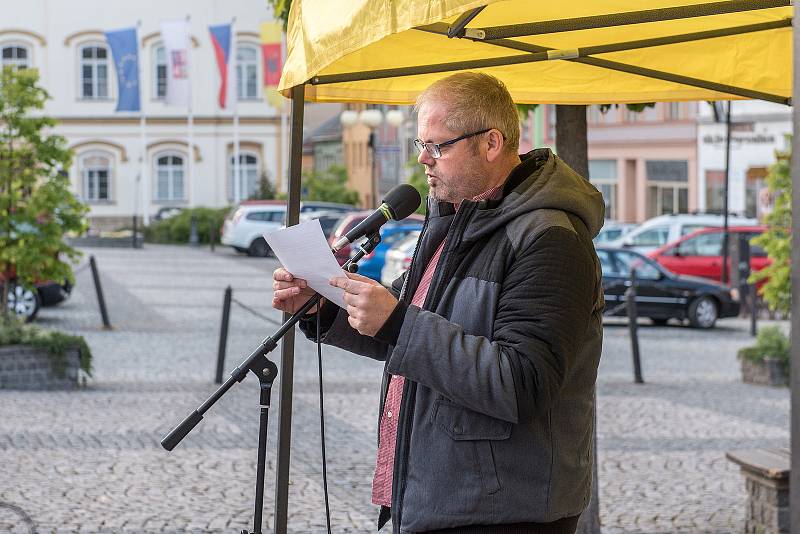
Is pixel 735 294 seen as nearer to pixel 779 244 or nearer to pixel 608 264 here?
pixel 608 264

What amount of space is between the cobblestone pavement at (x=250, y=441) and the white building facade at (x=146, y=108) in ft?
129

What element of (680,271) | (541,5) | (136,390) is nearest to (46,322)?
(136,390)

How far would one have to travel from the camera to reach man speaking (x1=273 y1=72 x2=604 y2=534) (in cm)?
301

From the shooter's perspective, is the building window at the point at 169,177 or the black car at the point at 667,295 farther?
the building window at the point at 169,177

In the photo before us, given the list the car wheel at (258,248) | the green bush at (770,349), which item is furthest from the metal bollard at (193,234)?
the green bush at (770,349)

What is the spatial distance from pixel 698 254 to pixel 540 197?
2320 cm

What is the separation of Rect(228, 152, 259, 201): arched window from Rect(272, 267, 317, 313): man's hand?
54366 mm

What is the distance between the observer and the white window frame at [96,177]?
57.2 m

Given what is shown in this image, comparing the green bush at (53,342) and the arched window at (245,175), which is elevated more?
the arched window at (245,175)

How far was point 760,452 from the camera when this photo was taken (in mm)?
6699

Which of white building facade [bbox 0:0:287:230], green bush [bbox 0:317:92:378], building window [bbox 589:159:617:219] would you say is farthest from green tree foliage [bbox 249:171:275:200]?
green bush [bbox 0:317:92:378]

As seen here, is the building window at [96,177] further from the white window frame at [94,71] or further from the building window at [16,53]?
the building window at [16,53]

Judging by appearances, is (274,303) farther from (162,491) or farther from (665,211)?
(665,211)

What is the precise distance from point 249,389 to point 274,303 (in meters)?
9.17
